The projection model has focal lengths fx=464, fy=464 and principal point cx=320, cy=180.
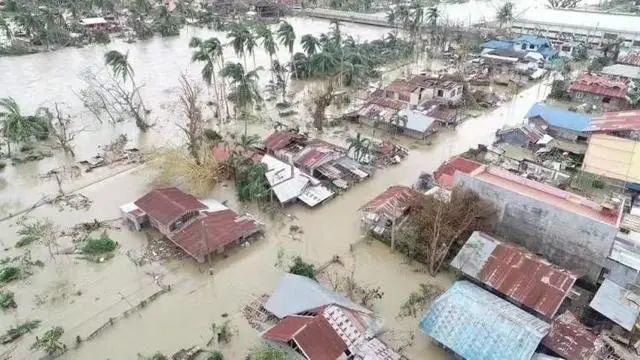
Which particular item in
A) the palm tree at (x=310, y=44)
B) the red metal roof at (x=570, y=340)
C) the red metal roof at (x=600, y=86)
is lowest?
the red metal roof at (x=570, y=340)

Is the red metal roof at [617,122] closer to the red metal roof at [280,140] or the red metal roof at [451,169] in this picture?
the red metal roof at [451,169]

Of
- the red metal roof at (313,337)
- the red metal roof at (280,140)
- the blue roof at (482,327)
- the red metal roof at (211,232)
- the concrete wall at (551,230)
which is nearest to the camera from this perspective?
the blue roof at (482,327)

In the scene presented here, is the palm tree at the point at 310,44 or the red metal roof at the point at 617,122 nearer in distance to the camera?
the red metal roof at the point at 617,122

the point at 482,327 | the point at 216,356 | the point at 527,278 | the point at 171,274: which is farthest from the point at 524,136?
the point at 216,356

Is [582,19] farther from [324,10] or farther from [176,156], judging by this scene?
[176,156]

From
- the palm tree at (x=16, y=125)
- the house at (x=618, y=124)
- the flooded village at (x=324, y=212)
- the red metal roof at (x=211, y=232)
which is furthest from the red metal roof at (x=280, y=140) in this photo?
the house at (x=618, y=124)

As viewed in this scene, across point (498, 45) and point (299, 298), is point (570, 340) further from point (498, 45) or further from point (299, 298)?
point (498, 45)
